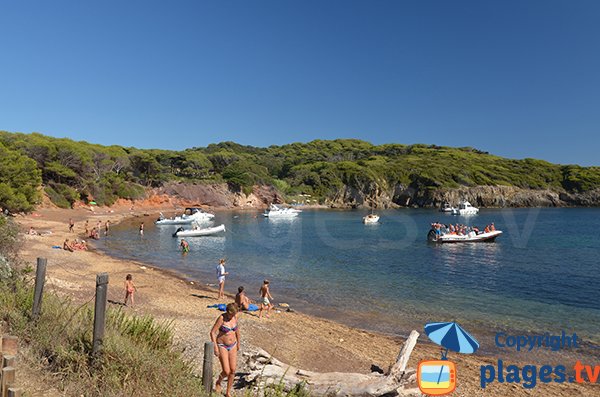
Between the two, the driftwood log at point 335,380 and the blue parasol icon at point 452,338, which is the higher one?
the blue parasol icon at point 452,338

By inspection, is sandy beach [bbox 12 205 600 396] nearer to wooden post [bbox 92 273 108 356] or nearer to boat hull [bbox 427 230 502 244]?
wooden post [bbox 92 273 108 356]

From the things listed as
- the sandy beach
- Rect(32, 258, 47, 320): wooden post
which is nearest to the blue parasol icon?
the sandy beach

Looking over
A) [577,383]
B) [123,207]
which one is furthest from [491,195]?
[577,383]

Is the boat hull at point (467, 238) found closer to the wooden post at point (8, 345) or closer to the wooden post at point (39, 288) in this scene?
the wooden post at point (39, 288)

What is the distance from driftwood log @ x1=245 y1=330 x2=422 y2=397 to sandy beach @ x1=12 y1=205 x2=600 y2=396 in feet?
4.82

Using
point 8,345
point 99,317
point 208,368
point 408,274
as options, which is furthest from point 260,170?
point 8,345

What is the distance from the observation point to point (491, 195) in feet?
372

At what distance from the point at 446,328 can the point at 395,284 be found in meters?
14.5

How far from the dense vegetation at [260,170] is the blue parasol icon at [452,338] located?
3327cm

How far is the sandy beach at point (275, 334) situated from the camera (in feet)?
35.1

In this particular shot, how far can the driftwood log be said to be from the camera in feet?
25.4

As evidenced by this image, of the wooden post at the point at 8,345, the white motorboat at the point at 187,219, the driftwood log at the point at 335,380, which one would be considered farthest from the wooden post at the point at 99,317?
the white motorboat at the point at 187,219

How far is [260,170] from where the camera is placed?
359 ft

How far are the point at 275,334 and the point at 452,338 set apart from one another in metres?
6.31
